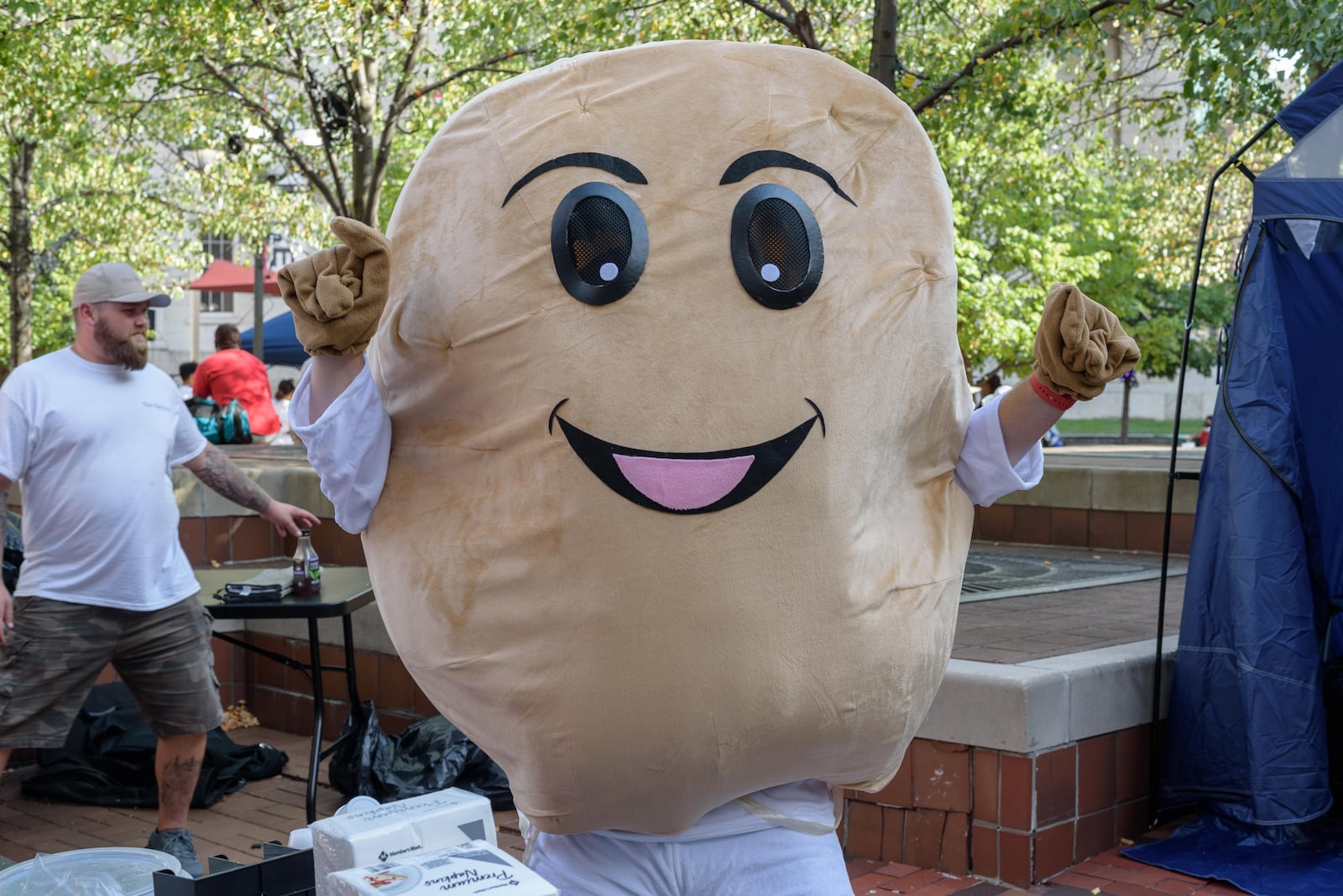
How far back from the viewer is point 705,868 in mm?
2211

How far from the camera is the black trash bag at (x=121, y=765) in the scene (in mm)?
5289

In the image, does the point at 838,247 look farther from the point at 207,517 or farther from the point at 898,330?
the point at 207,517

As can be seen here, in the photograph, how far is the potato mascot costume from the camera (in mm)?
2012

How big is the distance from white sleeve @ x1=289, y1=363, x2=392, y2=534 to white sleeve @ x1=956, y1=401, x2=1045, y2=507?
99cm

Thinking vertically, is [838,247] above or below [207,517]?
above

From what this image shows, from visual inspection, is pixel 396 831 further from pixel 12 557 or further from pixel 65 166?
pixel 65 166

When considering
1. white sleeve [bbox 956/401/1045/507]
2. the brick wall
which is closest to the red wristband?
white sleeve [bbox 956/401/1045/507]

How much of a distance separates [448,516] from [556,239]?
0.47m

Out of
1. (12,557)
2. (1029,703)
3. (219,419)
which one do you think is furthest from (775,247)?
(219,419)

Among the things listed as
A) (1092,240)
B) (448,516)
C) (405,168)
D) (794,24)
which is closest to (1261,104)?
(794,24)

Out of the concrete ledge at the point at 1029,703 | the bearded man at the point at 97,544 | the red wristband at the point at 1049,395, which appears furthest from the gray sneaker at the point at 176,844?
the red wristband at the point at 1049,395

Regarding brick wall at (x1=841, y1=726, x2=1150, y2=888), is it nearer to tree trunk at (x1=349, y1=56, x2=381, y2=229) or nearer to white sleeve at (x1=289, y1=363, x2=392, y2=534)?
white sleeve at (x1=289, y1=363, x2=392, y2=534)

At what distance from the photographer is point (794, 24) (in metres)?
7.44

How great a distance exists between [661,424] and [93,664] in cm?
290
